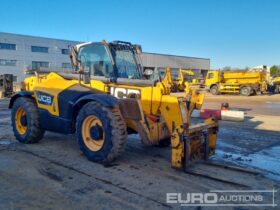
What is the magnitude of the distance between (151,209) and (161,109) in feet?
7.11

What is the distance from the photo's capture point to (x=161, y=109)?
5469 mm

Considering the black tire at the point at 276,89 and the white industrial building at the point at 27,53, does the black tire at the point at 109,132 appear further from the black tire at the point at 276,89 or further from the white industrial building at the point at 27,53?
the white industrial building at the point at 27,53

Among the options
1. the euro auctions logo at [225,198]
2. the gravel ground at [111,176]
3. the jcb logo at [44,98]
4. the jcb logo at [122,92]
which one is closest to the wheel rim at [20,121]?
the gravel ground at [111,176]

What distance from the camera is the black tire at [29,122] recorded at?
674 centimetres

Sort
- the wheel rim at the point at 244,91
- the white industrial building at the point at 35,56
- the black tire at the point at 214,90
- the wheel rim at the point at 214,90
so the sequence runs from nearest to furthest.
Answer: the wheel rim at the point at 244,91, the black tire at the point at 214,90, the wheel rim at the point at 214,90, the white industrial building at the point at 35,56

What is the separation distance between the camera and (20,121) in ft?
23.6

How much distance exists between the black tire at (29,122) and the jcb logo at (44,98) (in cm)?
34

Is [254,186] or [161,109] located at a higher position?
[161,109]

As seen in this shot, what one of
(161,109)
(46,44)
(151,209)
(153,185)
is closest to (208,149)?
(161,109)

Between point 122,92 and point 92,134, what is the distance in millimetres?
1002

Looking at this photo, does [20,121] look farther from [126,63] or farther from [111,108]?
[111,108]

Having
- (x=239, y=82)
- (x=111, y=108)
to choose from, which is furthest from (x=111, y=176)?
(x=239, y=82)

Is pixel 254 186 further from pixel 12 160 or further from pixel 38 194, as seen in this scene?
pixel 12 160

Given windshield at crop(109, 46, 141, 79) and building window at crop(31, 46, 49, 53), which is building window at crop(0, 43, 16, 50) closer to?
building window at crop(31, 46, 49, 53)
